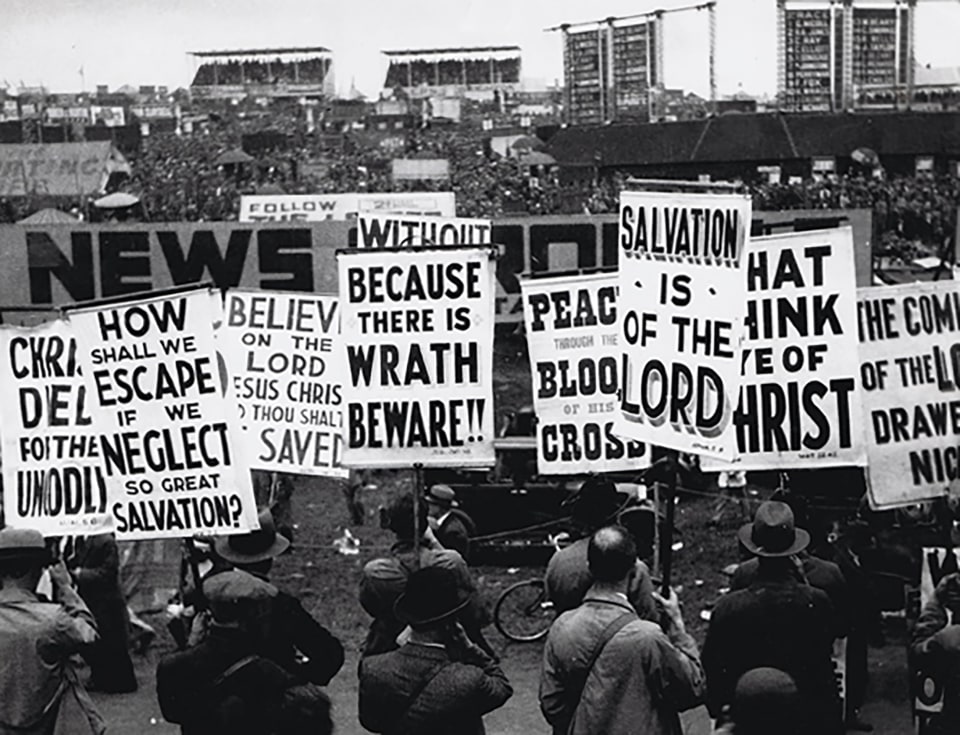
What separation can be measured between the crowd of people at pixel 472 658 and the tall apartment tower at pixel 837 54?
192 ft

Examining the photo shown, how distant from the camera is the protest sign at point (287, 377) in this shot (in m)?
9.62

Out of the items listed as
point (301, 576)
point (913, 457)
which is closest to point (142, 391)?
point (913, 457)

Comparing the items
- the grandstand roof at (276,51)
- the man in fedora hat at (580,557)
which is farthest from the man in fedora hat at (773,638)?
the grandstand roof at (276,51)

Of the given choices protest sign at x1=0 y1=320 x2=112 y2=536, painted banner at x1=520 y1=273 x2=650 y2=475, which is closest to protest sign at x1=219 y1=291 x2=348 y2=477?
painted banner at x1=520 y1=273 x2=650 y2=475

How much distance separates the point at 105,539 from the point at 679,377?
14.6ft

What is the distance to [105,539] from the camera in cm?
921

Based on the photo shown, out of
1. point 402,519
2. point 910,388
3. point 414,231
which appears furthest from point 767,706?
point 414,231

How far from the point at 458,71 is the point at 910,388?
416 ft

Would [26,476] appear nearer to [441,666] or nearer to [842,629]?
[441,666]

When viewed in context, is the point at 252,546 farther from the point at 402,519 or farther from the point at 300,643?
the point at 300,643

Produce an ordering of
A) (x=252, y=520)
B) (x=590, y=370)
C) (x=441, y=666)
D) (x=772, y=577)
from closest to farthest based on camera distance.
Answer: (x=441, y=666), (x=772, y=577), (x=252, y=520), (x=590, y=370)

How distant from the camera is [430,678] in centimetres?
493

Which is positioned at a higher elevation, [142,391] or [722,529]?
[142,391]

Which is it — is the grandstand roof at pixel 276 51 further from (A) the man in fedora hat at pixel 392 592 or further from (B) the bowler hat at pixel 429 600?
(B) the bowler hat at pixel 429 600
